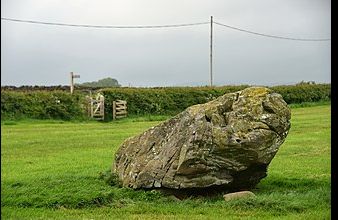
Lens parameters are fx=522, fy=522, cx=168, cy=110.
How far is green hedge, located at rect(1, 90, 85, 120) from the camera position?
97.9 ft

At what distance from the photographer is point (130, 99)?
35719mm

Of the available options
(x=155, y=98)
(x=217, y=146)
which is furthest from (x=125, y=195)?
(x=155, y=98)

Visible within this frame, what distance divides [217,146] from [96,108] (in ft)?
82.5

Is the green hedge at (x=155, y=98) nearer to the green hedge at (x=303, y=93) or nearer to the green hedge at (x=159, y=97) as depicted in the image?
the green hedge at (x=159, y=97)

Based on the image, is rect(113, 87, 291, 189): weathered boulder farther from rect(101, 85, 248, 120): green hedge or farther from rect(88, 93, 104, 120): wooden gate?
rect(101, 85, 248, 120): green hedge

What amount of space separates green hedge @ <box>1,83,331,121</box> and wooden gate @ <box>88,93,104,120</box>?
457mm

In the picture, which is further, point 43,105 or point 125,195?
point 43,105

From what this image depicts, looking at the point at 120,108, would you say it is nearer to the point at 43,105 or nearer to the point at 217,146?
the point at 43,105

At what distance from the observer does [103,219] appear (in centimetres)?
749

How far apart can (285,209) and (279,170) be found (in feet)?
13.5

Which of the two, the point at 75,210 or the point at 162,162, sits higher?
the point at 162,162

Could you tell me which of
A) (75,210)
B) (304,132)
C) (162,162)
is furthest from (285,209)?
(304,132)

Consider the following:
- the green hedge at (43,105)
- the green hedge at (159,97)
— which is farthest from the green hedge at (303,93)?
the green hedge at (43,105)
